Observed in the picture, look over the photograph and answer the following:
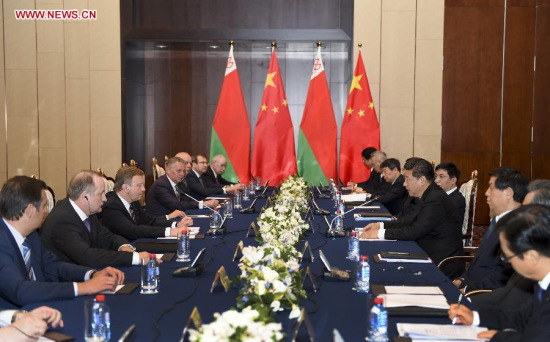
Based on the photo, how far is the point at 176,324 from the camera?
2.56m

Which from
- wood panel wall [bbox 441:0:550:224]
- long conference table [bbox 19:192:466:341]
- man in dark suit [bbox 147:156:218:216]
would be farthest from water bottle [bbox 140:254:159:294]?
wood panel wall [bbox 441:0:550:224]

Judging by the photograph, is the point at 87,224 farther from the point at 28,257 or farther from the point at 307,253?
the point at 307,253

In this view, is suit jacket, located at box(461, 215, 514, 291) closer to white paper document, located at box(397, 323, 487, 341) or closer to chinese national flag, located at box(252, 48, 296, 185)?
white paper document, located at box(397, 323, 487, 341)

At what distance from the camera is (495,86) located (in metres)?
9.43

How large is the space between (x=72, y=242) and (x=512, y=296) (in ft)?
7.76

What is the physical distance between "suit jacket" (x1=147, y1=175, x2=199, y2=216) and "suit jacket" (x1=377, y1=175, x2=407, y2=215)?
2.11 m

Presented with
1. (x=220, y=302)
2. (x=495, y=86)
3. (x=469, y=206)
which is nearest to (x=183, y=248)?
(x=220, y=302)

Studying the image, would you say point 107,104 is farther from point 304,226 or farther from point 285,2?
point 304,226

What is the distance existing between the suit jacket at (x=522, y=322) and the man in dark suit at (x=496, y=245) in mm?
1079

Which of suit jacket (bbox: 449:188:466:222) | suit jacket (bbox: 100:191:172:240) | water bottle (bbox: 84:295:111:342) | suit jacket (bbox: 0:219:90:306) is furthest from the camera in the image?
suit jacket (bbox: 449:188:466:222)

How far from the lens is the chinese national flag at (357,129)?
9156 mm

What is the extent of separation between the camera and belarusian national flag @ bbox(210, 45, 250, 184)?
9.32 meters

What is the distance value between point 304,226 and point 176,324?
5.84 ft

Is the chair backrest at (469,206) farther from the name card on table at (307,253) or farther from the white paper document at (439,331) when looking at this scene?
the white paper document at (439,331)
